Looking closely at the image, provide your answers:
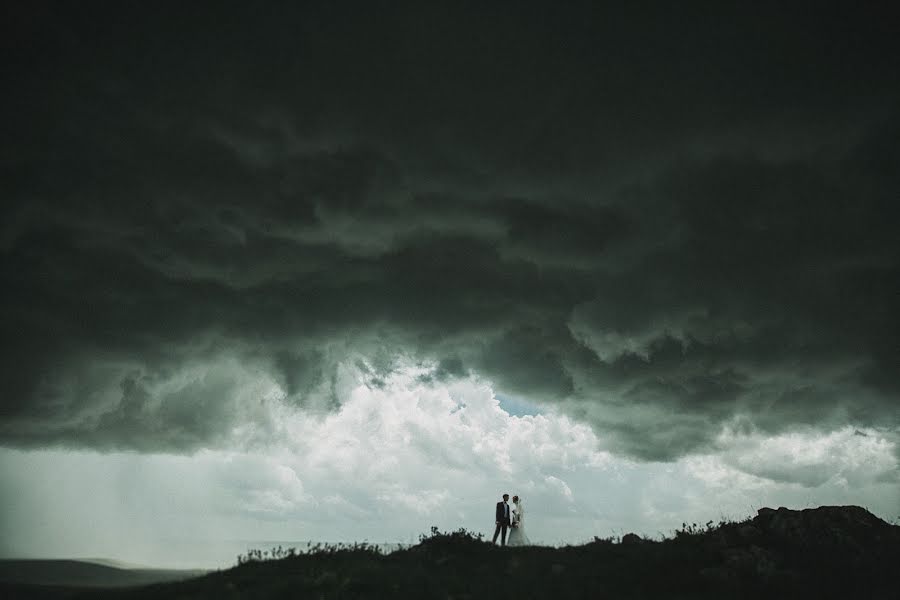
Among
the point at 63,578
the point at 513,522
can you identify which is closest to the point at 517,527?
the point at 513,522

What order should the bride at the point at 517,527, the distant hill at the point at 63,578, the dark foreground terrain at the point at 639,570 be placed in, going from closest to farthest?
the dark foreground terrain at the point at 639,570, the bride at the point at 517,527, the distant hill at the point at 63,578

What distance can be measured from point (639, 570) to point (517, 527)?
10.2 metres

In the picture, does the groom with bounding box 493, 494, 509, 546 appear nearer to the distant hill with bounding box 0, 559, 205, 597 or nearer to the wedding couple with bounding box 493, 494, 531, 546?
the wedding couple with bounding box 493, 494, 531, 546

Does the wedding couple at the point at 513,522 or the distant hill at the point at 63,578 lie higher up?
the wedding couple at the point at 513,522

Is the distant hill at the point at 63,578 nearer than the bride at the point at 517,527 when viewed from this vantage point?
No

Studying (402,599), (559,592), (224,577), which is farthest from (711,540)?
(224,577)

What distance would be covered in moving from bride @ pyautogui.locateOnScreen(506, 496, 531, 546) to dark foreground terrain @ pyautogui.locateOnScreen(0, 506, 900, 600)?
317cm

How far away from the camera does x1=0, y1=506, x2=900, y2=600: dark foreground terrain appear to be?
51.8 feet

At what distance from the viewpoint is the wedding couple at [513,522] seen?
27359 millimetres

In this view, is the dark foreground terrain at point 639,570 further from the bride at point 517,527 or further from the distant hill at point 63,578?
the distant hill at point 63,578

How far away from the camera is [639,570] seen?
59.3ft

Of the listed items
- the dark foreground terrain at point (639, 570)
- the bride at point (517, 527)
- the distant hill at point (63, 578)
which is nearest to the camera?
the dark foreground terrain at point (639, 570)

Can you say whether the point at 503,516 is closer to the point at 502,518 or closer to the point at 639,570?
the point at 502,518

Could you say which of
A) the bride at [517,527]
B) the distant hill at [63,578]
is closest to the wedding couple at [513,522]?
the bride at [517,527]
